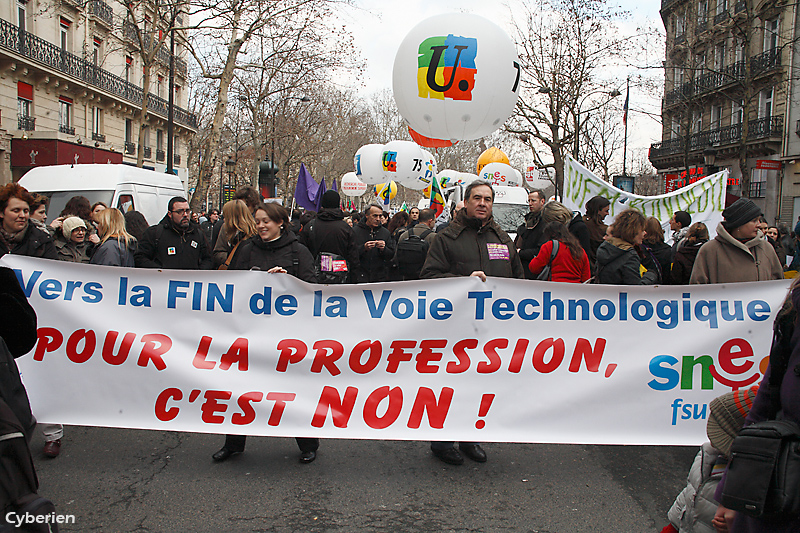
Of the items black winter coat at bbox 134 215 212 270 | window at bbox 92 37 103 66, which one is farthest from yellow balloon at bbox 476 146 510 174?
window at bbox 92 37 103 66

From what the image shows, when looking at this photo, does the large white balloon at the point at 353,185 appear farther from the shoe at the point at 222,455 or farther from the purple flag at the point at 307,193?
the shoe at the point at 222,455

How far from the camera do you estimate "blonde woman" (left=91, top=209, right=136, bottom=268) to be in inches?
215

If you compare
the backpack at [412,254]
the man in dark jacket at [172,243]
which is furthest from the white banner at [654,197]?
the man in dark jacket at [172,243]

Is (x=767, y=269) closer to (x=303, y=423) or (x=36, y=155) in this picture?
(x=303, y=423)

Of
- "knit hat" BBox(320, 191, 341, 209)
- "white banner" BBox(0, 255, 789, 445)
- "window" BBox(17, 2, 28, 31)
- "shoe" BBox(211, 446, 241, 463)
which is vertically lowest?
"shoe" BBox(211, 446, 241, 463)

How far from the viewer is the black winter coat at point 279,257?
4645 millimetres

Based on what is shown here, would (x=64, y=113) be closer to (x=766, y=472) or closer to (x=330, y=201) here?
(x=330, y=201)

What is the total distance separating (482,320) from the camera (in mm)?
4250

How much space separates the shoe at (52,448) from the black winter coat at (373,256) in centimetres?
443

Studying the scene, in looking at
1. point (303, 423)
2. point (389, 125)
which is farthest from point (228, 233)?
point (389, 125)

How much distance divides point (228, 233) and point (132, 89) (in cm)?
3292

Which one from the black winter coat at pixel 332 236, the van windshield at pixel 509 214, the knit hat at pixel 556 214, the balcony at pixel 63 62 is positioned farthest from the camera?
the balcony at pixel 63 62

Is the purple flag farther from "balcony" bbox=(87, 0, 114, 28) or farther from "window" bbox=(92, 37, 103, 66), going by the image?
"window" bbox=(92, 37, 103, 66)

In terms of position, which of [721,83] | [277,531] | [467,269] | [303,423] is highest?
[721,83]
